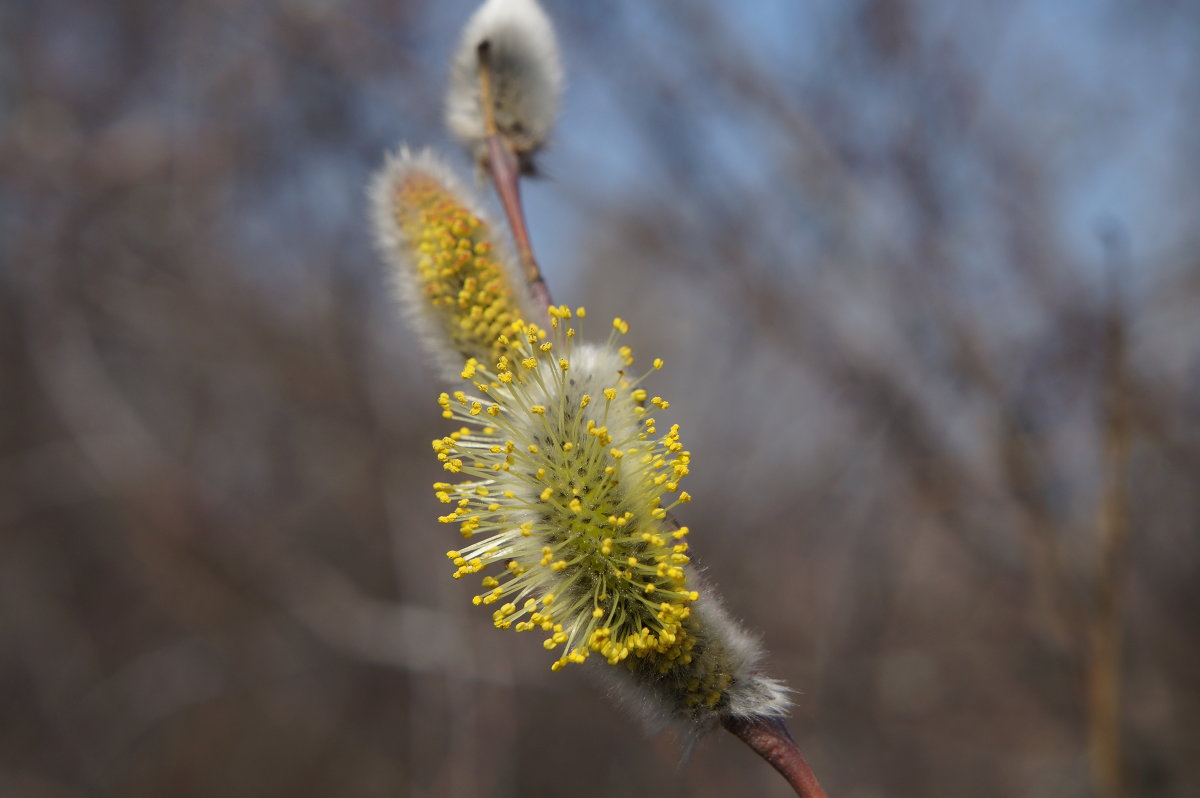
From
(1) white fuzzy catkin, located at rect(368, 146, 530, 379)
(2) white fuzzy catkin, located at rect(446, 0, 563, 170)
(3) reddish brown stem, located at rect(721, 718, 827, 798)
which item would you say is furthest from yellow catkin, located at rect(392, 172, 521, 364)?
(3) reddish brown stem, located at rect(721, 718, 827, 798)

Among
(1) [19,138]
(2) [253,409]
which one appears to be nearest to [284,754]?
(2) [253,409]

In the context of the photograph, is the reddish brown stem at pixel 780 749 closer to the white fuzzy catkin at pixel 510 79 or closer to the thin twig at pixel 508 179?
the thin twig at pixel 508 179

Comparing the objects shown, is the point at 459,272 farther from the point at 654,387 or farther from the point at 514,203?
the point at 654,387

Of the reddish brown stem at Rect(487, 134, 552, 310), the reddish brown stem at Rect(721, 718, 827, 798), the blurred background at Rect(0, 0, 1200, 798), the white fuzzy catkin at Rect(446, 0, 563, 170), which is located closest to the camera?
the reddish brown stem at Rect(721, 718, 827, 798)

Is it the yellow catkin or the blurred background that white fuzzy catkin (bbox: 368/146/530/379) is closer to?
the yellow catkin

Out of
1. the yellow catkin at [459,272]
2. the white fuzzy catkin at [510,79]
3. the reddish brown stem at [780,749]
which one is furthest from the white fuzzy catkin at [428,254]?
the reddish brown stem at [780,749]

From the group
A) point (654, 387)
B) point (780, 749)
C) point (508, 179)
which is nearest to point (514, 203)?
point (508, 179)
